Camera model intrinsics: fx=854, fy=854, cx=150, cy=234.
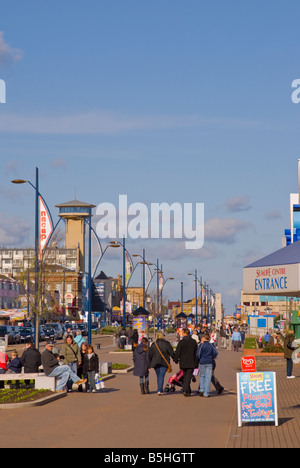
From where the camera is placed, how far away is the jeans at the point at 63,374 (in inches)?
947

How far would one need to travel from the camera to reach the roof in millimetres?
17625

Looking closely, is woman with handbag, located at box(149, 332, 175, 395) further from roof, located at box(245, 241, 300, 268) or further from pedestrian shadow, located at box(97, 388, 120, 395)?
roof, located at box(245, 241, 300, 268)

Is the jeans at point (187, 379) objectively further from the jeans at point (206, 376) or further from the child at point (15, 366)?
the child at point (15, 366)

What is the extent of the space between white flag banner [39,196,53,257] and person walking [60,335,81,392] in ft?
50.6

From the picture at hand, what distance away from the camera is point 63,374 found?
24203mm

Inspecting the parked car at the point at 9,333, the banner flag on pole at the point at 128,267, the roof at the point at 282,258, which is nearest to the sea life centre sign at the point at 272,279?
the roof at the point at 282,258

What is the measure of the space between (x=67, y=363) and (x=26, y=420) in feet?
25.9

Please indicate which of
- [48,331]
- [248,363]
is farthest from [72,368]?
[48,331]

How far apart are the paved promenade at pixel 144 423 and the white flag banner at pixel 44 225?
55.3 feet

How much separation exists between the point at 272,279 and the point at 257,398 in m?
2.86

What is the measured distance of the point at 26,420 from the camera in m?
17.4
